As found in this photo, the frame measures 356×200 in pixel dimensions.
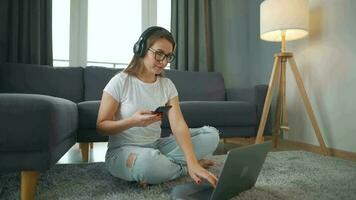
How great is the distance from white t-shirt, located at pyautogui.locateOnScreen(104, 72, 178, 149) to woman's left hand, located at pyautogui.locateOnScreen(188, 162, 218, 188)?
12.0 inches

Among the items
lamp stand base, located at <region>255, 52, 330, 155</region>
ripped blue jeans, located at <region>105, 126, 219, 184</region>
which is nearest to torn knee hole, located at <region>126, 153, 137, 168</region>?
ripped blue jeans, located at <region>105, 126, 219, 184</region>

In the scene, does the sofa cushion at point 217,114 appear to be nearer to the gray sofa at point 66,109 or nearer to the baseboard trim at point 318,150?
the gray sofa at point 66,109

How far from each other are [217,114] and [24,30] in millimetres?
1784

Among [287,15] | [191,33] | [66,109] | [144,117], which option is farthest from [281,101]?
[66,109]

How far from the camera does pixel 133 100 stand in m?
1.17

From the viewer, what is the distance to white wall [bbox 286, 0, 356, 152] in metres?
1.87

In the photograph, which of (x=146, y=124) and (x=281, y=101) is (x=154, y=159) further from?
(x=281, y=101)

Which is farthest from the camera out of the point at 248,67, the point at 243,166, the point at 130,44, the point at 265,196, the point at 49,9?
the point at 248,67

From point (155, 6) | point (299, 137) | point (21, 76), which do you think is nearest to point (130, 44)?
point (155, 6)

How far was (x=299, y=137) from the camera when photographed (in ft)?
7.63

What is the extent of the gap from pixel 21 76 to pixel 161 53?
1558 mm

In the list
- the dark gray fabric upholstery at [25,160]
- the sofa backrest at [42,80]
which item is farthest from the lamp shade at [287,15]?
the dark gray fabric upholstery at [25,160]

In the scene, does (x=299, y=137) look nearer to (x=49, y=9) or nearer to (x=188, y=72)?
(x=188, y=72)

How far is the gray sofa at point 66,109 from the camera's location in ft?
2.78
